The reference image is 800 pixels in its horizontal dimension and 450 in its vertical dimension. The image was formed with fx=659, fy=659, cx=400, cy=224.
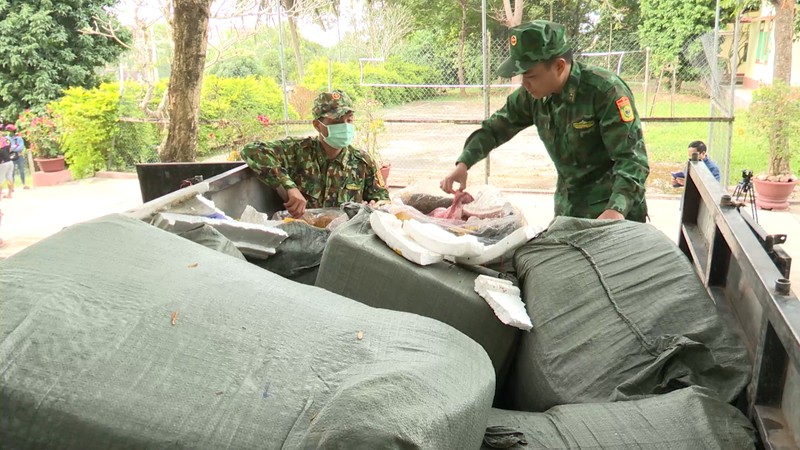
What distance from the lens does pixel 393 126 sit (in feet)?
44.4

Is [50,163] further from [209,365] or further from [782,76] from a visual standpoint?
[209,365]

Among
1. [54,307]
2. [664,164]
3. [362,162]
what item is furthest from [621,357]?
[664,164]

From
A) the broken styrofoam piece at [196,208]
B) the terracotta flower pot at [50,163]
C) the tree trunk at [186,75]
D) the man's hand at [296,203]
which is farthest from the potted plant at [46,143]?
the broken styrofoam piece at [196,208]

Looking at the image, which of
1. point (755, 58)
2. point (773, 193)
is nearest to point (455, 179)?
point (773, 193)

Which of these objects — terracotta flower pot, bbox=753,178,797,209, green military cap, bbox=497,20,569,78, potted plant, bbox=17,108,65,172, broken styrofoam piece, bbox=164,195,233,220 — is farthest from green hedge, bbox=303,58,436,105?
broken styrofoam piece, bbox=164,195,233,220

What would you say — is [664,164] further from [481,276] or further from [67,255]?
[67,255]

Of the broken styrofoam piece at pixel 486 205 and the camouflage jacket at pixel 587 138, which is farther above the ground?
the camouflage jacket at pixel 587 138

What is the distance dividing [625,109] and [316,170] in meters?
1.55

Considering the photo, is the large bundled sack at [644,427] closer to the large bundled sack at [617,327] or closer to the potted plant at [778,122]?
the large bundled sack at [617,327]

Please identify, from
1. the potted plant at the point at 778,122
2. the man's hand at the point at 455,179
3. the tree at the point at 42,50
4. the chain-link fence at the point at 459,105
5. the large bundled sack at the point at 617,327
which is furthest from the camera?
the tree at the point at 42,50

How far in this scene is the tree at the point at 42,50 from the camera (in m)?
13.2

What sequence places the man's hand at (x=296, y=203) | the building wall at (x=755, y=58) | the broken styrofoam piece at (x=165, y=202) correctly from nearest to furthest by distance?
the broken styrofoam piece at (x=165, y=202) → the man's hand at (x=296, y=203) → the building wall at (x=755, y=58)

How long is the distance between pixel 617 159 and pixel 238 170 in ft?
5.61

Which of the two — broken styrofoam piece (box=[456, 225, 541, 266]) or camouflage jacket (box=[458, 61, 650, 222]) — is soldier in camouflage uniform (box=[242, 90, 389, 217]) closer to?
camouflage jacket (box=[458, 61, 650, 222])
